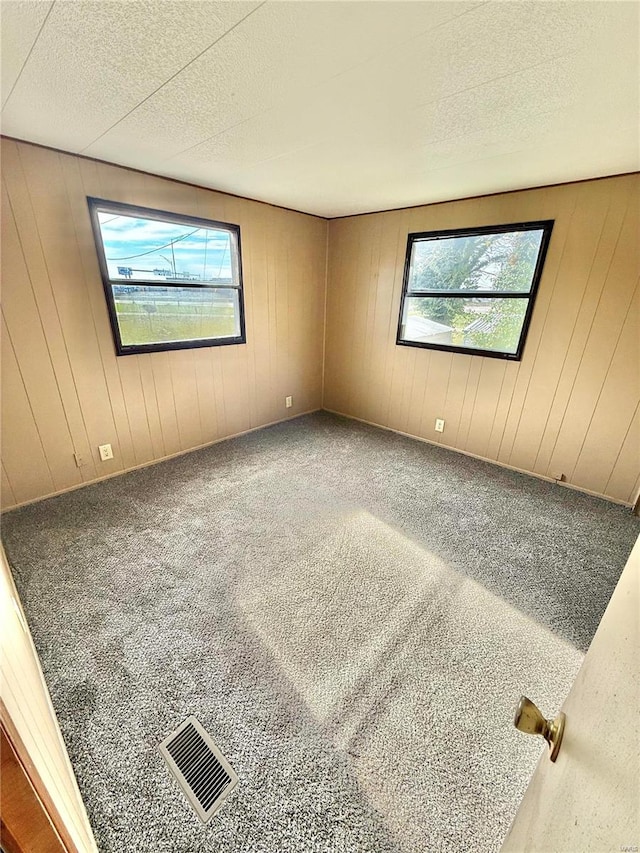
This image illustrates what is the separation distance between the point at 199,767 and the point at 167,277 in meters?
2.93

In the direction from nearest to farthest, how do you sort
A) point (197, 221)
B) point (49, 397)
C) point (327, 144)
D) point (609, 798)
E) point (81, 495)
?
point (609, 798) → point (327, 144) → point (49, 397) → point (81, 495) → point (197, 221)

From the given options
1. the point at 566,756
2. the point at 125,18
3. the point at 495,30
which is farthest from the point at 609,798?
the point at 125,18

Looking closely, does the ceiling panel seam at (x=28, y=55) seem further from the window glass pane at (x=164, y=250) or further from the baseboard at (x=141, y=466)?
the baseboard at (x=141, y=466)

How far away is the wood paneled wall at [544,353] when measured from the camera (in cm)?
237

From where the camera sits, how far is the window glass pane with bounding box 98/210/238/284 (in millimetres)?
2430

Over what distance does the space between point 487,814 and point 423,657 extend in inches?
19.0

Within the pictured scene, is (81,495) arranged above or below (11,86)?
below

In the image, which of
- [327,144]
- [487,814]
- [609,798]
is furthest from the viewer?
[327,144]

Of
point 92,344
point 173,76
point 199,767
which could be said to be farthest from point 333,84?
point 199,767

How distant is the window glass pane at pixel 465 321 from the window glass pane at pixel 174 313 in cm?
174

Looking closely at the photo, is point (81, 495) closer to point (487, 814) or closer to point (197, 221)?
point (197, 221)

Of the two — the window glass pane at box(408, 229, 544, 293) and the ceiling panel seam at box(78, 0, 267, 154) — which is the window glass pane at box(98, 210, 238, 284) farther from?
the window glass pane at box(408, 229, 544, 293)

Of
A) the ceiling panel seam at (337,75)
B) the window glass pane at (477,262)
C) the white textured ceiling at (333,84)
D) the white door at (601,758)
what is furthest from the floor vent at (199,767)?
the window glass pane at (477,262)

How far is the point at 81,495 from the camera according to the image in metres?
2.52
